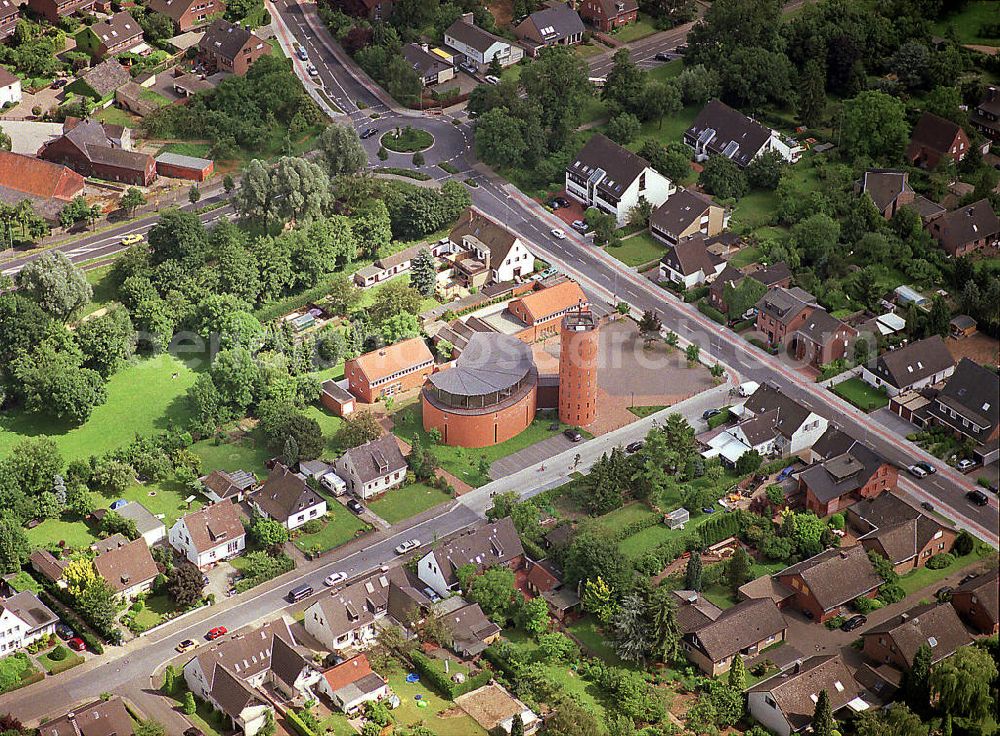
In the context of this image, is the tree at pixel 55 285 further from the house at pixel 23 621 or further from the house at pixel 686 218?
the house at pixel 686 218

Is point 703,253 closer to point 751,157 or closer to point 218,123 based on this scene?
point 751,157

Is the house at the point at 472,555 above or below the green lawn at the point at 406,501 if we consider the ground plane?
above

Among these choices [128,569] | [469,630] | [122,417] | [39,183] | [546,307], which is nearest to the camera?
[469,630]

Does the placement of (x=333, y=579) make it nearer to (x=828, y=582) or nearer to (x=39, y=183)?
(x=828, y=582)

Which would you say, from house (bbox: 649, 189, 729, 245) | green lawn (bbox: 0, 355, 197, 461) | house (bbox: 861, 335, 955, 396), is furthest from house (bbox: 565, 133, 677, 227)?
green lawn (bbox: 0, 355, 197, 461)

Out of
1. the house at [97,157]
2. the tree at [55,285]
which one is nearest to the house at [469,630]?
the tree at [55,285]

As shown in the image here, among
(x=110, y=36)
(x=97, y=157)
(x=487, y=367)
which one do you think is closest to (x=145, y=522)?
(x=487, y=367)

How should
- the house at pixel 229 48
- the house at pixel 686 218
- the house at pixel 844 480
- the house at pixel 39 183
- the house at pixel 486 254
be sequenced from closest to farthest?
the house at pixel 844 480 < the house at pixel 486 254 < the house at pixel 39 183 < the house at pixel 686 218 < the house at pixel 229 48

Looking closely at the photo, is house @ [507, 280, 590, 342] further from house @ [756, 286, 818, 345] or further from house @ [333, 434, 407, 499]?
house @ [333, 434, 407, 499]
